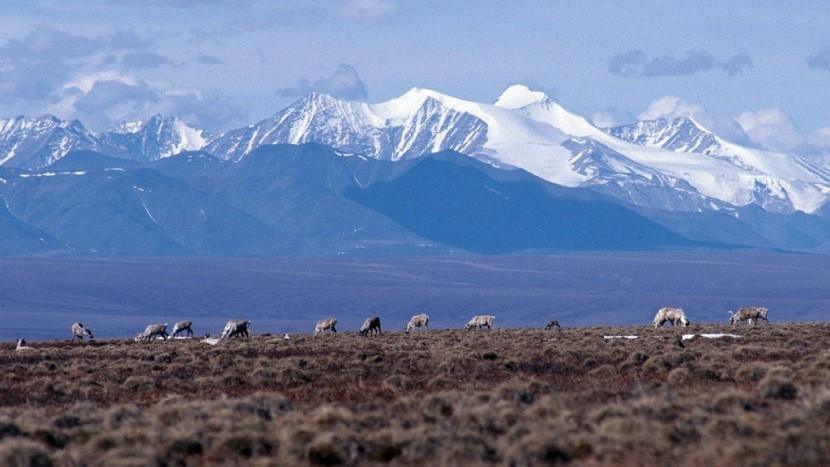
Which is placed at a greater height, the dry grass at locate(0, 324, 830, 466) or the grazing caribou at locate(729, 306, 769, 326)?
the grazing caribou at locate(729, 306, 769, 326)

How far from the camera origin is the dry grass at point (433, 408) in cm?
1841

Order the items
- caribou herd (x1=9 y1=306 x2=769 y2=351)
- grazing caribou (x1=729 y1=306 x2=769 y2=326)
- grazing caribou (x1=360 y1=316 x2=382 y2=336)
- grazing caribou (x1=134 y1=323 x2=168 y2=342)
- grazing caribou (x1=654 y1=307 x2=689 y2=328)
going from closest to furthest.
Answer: caribou herd (x1=9 y1=306 x2=769 y2=351)
grazing caribou (x1=360 y1=316 x2=382 y2=336)
grazing caribou (x1=654 y1=307 x2=689 y2=328)
grazing caribou (x1=134 y1=323 x2=168 y2=342)
grazing caribou (x1=729 y1=306 x2=769 y2=326)

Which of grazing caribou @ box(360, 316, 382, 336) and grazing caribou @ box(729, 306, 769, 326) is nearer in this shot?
grazing caribou @ box(360, 316, 382, 336)

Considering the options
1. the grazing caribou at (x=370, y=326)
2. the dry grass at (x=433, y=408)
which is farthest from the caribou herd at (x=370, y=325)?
the dry grass at (x=433, y=408)

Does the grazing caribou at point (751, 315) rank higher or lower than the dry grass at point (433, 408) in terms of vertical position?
higher

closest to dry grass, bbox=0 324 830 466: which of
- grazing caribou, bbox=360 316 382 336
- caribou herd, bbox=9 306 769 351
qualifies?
caribou herd, bbox=9 306 769 351

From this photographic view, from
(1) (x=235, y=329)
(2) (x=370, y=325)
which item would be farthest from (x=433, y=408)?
(1) (x=235, y=329)

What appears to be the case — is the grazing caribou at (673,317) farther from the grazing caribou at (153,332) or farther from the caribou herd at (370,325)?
the grazing caribou at (153,332)

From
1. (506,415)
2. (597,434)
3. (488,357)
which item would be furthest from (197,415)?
(488,357)

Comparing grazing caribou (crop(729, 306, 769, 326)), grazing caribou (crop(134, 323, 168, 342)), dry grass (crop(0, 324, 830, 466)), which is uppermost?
grazing caribou (crop(134, 323, 168, 342))

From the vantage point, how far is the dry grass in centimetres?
1841

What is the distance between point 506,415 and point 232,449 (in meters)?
4.40

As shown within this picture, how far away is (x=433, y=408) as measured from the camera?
77.7 ft

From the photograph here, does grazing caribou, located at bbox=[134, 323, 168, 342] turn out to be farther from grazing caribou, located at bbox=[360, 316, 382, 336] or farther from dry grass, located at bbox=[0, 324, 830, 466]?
dry grass, located at bbox=[0, 324, 830, 466]
